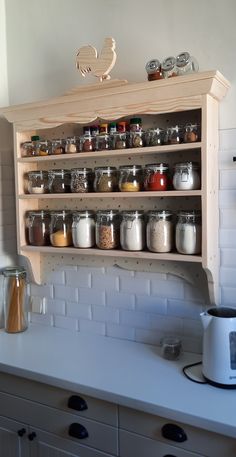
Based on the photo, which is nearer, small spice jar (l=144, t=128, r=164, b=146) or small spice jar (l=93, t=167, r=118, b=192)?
small spice jar (l=144, t=128, r=164, b=146)

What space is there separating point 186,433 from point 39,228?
1.07 metres

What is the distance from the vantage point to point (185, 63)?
152cm

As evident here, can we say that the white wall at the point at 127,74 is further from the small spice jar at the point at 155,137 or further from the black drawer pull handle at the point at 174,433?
the black drawer pull handle at the point at 174,433

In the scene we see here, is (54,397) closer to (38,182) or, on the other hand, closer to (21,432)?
(21,432)

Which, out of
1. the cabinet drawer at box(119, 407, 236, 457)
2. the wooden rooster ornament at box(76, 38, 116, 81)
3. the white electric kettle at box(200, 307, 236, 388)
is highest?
the wooden rooster ornament at box(76, 38, 116, 81)

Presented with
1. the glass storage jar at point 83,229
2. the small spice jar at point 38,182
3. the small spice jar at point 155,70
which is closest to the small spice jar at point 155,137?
the small spice jar at point 155,70

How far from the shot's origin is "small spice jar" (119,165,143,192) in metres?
1.65

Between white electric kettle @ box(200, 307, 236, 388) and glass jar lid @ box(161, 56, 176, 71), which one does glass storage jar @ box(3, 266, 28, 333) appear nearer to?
white electric kettle @ box(200, 307, 236, 388)

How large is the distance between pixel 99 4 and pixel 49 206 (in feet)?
Result: 3.20

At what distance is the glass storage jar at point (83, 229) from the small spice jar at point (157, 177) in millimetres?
325

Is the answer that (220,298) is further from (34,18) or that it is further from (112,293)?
(34,18)

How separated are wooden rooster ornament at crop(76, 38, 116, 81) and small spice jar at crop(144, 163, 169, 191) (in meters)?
0.42

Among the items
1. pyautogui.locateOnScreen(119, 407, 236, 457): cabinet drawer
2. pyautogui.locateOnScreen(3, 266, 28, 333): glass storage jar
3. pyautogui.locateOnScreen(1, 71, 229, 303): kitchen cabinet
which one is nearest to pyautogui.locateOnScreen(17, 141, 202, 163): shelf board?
pyautogui.locateOnScreen(1, 71, 229, 303): kitchen cabinet

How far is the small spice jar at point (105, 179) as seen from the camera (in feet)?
5.63
